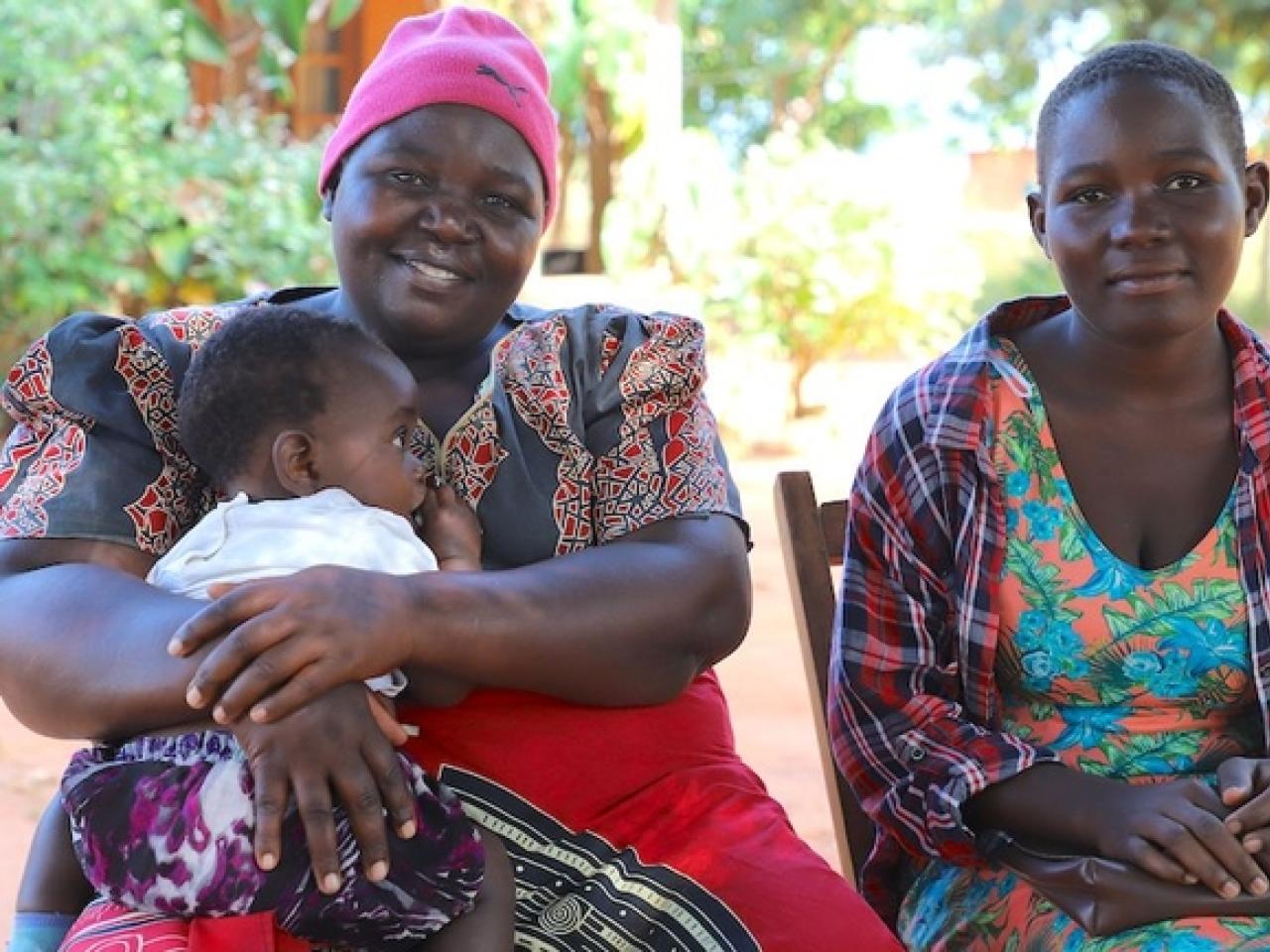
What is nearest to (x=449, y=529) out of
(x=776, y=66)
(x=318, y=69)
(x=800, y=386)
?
(x=800, y=386)

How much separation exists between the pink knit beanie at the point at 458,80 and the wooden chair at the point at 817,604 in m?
0.62

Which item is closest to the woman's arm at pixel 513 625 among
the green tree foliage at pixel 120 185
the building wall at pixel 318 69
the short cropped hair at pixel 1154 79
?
the short cropped hair at pixel 1154 79

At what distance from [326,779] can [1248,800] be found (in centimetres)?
115

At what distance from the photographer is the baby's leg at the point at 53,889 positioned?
2.30 meters

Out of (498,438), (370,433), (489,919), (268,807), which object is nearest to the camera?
(268,807)

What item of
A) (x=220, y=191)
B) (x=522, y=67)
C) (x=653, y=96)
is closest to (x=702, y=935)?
(x=522, y=67)

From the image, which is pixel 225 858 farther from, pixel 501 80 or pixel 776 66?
pixel 776 66

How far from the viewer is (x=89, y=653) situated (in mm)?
2199

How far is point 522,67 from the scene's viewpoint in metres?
2.75

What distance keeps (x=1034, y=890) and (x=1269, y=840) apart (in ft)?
1.06

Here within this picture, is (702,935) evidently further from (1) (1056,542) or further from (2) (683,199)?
(2) (683,199)

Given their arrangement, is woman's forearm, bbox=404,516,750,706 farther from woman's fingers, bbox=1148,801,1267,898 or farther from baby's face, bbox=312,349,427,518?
woman's fingers, bbox=1148,801,1267,898

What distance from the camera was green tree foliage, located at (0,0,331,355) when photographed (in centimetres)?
896

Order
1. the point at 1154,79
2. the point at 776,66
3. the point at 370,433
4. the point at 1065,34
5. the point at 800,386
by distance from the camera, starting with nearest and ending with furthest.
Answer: the point at 370,433
the point at 1154,79
the point at 800,386
the point at 1065,34
the point at 776,66
